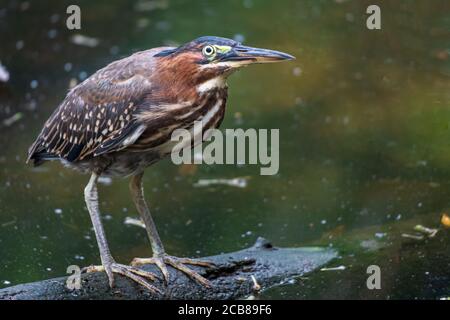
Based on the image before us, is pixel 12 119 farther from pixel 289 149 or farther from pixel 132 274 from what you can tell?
pixel 132 274

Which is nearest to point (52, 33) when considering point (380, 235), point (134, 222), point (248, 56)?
point (134, 222)

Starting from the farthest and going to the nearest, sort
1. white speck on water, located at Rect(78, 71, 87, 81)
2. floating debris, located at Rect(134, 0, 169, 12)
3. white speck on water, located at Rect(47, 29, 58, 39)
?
1. floating debris, located at Rect(134, 0, 169, 12)
2. white speck on water, located at Rect(47, 29, 58, 39)
3. white speck on water, located at Rect(78, 71, 87, 81)

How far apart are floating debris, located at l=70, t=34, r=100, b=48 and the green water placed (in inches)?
4.6

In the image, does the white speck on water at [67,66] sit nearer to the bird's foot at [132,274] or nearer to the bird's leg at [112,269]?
the bird's leg at [112,269]

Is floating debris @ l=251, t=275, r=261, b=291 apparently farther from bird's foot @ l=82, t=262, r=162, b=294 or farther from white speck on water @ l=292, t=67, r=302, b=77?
Result: white speck on water @ l=292, t=67, r=302, b=77

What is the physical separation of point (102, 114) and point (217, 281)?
1470 millimetres

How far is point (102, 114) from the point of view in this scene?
6.21 m

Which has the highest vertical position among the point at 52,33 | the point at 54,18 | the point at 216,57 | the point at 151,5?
the point at 151,5

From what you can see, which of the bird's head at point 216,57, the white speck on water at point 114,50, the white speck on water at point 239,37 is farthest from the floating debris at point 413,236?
the white speck on water at point 114,50

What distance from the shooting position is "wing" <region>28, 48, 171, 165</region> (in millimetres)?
5930

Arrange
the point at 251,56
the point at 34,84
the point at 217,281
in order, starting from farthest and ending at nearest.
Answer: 1. the point at 34,84
2. the point at 217,281
3. the point at 251,56

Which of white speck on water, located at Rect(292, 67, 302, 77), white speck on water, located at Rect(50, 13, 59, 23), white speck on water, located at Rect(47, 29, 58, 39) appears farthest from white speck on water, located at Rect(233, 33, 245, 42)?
white speck on water, located at Rect(50, 13, 59, 23)
